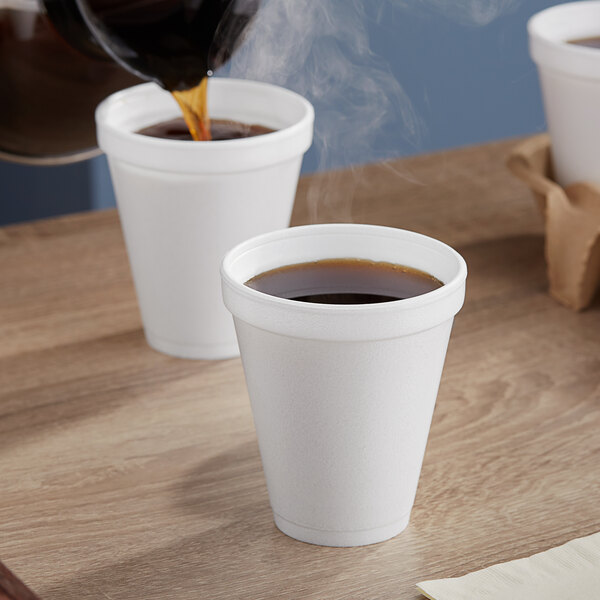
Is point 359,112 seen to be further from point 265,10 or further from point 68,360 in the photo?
point 68,360

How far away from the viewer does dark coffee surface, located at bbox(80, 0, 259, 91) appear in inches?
29.0

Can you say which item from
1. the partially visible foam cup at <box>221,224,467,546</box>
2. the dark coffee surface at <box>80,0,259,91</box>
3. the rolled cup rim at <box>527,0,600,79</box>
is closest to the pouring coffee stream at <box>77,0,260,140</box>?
the dark coffee surface at <box>80,0,259,91</box>

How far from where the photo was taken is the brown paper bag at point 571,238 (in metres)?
0.93

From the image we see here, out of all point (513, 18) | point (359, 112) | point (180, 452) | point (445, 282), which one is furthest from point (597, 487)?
point (513, 18)

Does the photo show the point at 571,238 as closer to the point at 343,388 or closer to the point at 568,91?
the point at 568,91

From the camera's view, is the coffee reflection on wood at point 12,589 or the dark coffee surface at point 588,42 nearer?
the coffee reflection on wood at point 12,589

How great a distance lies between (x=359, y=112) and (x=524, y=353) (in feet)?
0.90

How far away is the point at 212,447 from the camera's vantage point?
2.40 feet

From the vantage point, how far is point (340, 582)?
0.58 meters

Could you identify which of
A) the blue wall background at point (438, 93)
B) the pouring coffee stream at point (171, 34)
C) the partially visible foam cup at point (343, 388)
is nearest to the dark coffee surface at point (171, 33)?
the pouring coffee stream at point (171, 34)

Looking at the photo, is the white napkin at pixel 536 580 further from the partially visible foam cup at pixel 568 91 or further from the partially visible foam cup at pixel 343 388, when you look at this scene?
the partially visible foam cup at pixel 568 91

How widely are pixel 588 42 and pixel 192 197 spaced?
0.49 meters

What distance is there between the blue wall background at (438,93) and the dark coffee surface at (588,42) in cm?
45

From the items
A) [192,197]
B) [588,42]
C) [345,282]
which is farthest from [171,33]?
[588,42]
